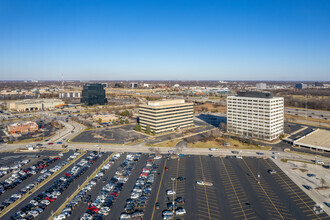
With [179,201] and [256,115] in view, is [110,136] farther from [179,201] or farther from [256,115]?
[256,115]

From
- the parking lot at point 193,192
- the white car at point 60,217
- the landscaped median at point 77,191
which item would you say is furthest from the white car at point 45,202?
the white car at point 60,217

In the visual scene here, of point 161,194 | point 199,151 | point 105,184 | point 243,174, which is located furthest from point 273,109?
point 105,184

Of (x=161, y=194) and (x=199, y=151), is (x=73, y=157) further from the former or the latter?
(x=199, y=151)

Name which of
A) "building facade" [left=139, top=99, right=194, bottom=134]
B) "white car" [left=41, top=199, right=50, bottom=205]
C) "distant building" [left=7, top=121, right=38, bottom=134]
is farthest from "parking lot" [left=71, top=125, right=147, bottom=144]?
"white car" [left=41, top=199, right=50, bottom=205]

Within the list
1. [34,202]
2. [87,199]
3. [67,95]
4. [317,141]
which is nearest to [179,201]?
[87,199]

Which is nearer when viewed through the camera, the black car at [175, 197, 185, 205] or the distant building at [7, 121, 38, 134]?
the black car at [175, 197, 185, 205]

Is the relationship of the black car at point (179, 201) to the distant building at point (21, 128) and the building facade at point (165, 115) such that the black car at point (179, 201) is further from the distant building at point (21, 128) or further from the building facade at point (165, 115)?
the distant building at point (21, 128)

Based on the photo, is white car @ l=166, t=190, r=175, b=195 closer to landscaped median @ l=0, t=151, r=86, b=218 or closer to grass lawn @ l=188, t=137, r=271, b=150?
landscaped median @ l=0, t=151, r=86, b=218
